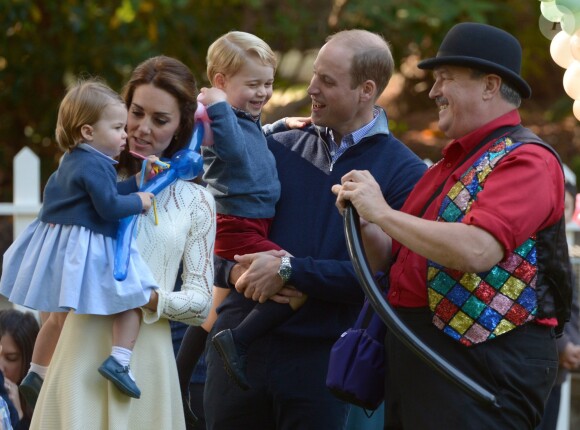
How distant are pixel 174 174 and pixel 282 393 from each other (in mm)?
821

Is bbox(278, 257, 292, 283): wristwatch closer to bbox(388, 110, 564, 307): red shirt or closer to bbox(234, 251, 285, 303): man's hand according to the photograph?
bbox(234, 251, 285, 303): man's hand

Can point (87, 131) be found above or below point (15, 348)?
above

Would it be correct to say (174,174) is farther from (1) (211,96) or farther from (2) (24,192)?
(2) (24,192)

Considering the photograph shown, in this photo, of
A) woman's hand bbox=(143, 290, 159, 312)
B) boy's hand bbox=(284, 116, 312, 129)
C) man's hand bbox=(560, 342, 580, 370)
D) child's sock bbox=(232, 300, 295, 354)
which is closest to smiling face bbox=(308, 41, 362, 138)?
boy's hand bbox=(284, 116, 312, 129)

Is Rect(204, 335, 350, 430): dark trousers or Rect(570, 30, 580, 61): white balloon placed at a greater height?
Rect(570, 30, 580, 61): white balloon

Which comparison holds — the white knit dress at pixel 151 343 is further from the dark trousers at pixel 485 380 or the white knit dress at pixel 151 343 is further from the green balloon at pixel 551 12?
the green balloon at pixel 551 12

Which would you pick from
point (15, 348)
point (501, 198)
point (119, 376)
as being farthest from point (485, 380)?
point (15, 348)

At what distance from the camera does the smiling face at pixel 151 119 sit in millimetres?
3510

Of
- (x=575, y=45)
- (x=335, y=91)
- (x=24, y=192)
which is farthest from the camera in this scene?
(x=24, y=192)

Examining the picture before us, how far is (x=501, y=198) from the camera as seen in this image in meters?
3.01

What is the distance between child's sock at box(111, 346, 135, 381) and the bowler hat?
122 centimetres

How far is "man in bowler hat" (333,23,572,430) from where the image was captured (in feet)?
9.93

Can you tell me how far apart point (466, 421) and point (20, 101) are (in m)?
6.45

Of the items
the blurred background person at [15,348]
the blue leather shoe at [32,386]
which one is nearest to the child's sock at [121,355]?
the blue leather shoe at [32,386]
